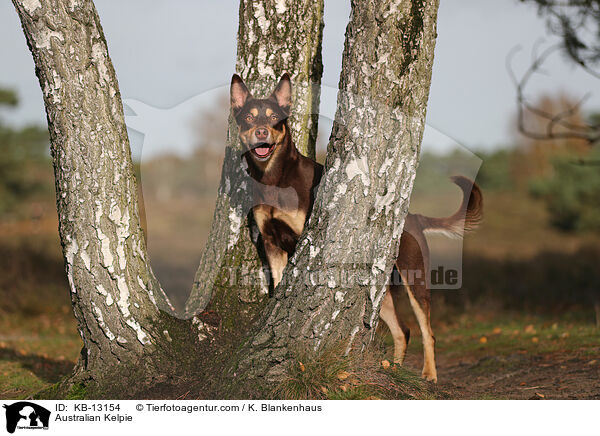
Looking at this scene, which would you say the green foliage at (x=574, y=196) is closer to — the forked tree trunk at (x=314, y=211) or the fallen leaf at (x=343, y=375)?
the forked tree trunk at (x=314, y=211)

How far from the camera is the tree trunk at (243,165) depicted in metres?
4.65

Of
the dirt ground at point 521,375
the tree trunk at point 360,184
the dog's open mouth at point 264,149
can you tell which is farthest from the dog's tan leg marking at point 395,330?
the dog's open mouth at point 264,149

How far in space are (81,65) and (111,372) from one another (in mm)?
2166

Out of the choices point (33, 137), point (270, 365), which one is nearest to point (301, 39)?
point (270, 365)

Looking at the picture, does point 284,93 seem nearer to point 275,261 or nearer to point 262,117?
point 262,117

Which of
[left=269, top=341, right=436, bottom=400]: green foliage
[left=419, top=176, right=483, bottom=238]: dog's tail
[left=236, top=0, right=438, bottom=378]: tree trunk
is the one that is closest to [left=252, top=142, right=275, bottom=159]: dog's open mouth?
[left=236, top=0, right=438, bottom=378]: tree trunk

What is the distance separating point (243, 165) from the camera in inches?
184

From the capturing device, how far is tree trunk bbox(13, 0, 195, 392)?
398 cm
